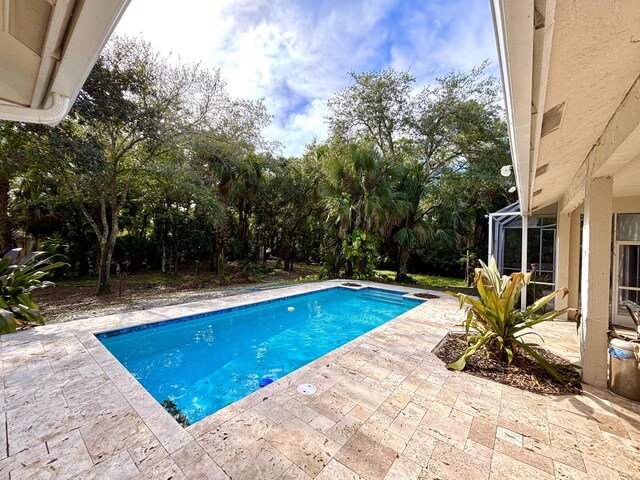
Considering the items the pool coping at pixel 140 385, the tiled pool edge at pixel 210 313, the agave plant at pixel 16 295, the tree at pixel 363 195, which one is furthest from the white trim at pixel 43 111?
the tree at pixel 363 195

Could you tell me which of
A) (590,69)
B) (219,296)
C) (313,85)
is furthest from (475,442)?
(313,85)

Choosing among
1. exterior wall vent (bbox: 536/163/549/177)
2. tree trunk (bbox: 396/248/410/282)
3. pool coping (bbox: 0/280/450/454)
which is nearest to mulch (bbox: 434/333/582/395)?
pool coping (bbox: 0/280/450/454)

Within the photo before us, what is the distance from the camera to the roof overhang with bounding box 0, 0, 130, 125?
109 centimetres

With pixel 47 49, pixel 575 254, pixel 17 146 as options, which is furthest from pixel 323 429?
pixel 17 146

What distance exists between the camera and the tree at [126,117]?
262 inches

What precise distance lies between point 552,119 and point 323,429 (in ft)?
10.7

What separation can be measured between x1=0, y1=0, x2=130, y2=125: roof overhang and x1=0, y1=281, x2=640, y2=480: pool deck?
8.09 feet

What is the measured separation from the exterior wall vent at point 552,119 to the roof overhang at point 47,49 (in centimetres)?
274

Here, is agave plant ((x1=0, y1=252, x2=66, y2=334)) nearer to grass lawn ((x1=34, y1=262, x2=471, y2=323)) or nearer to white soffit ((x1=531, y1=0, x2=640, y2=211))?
grass lawn ((x1=34, y1=262, x2=471, y2=323))

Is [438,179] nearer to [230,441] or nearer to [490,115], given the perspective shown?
[490,115]

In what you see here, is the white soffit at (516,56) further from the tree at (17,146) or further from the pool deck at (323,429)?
the tree at (17,146)

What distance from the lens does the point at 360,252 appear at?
10906mm

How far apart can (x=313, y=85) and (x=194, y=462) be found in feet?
46.6

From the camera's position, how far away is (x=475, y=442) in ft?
7.31
